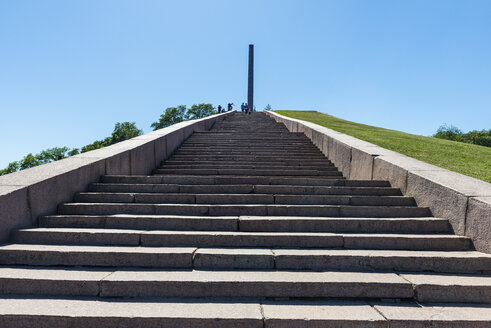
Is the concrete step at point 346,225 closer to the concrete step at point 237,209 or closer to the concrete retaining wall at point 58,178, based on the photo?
the concrete step at point 237,209

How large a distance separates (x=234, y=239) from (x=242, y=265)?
41 cm

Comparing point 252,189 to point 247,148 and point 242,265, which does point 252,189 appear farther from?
point 247,148

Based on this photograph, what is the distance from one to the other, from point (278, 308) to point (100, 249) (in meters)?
2.07

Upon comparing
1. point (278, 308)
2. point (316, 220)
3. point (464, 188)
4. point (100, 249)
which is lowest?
point (278, 308)

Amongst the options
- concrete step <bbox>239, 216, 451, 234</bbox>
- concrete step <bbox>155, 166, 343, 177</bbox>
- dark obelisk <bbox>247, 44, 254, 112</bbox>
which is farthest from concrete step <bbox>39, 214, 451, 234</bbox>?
dark obelisk <bbox>247, 44, 254, 112</bbox>

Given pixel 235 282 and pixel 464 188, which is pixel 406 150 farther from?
pixel 235 282

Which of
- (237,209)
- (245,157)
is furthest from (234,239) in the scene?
(245,157)

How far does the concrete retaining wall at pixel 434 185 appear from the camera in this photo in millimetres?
3412

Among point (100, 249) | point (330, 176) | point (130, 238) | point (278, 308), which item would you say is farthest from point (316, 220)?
point (330, 176)

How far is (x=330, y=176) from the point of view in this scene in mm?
6777

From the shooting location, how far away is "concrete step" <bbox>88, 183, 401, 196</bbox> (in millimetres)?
4812

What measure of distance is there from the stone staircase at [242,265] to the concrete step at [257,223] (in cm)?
1

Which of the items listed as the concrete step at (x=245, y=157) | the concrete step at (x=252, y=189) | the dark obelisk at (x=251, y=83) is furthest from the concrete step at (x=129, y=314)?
the dark obelisk at (x=251, y=83)

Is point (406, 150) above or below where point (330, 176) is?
above
